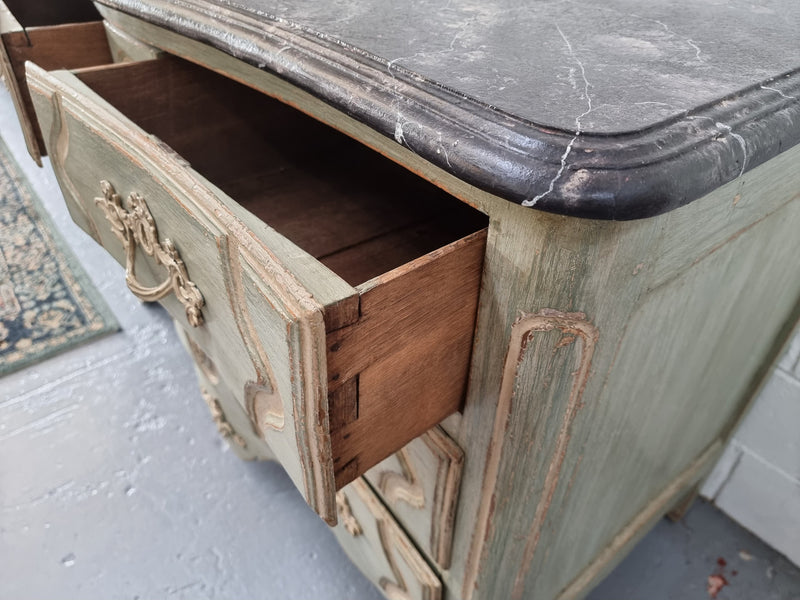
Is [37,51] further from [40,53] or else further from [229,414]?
[229,414]

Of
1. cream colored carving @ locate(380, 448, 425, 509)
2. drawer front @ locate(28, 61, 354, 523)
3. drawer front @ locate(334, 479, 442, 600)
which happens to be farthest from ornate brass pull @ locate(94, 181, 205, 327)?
drawer front @ locate(334, 479, 442, 600)

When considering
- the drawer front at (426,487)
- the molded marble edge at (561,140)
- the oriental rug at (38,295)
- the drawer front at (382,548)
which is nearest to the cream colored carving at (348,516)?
the drawer front at (382,548)

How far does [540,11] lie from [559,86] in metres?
0.22

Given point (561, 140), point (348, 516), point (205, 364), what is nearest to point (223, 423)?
point (205, 364)

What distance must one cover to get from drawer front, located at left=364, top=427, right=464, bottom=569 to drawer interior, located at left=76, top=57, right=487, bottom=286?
0.18 meters

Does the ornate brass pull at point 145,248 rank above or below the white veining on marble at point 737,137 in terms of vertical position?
below

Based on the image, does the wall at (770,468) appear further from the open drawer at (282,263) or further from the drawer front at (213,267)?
the drawer front at (213,267)

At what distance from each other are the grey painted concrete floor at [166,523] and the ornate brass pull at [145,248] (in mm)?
672

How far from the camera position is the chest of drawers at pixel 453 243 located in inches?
14.1

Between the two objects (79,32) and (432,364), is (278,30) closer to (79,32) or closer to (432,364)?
(432,364)

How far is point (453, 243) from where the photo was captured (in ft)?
1.29

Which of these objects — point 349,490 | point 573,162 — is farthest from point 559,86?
point 349,490

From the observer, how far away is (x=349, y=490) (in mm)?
821

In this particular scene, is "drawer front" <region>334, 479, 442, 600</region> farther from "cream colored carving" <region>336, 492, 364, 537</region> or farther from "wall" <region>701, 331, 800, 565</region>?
"wall" <region>701, 331, 800, 565</region>
